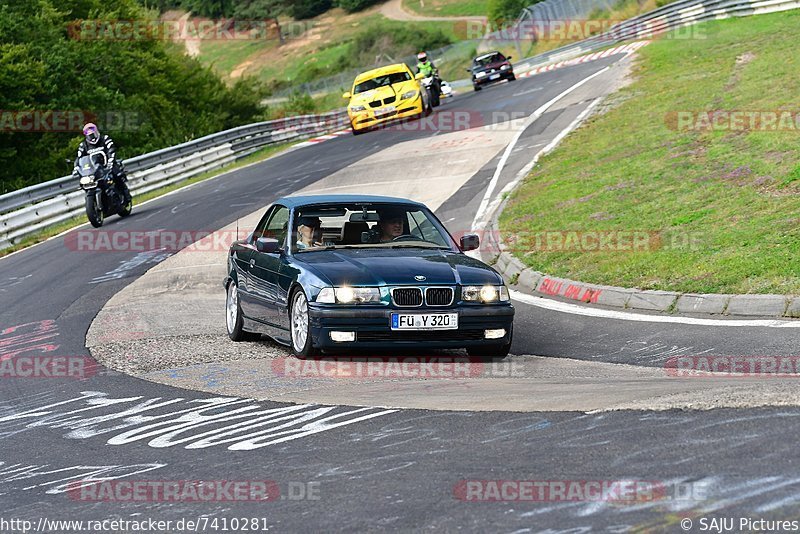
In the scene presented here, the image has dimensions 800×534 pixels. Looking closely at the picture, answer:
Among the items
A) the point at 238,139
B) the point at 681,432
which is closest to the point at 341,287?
the point at 681,432

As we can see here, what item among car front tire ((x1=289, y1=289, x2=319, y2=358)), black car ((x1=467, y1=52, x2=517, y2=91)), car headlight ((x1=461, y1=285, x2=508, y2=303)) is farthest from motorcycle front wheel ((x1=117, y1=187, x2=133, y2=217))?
black car ((x1=467, y1=52, x2=517, y2=91))

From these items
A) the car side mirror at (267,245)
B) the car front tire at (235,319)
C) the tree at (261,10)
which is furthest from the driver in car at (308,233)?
the tree at (261,10)

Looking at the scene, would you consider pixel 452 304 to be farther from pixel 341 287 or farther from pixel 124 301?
pixel 124 301

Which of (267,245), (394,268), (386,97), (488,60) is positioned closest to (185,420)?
(394,268)

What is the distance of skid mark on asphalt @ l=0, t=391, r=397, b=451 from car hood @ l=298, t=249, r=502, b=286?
1.83 meters

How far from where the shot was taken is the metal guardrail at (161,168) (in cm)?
2488

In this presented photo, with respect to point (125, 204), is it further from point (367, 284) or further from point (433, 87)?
point (433, 87)

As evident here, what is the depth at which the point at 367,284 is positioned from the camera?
9.82 m

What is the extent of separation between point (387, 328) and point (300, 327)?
88 centimetres

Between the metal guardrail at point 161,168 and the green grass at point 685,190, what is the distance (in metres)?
10.5

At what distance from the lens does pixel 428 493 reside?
5.37 m

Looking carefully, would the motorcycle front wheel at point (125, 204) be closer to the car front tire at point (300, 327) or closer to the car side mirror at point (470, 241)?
the car side mirror at point (470, 241)

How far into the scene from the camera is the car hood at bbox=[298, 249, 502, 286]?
9.88 m

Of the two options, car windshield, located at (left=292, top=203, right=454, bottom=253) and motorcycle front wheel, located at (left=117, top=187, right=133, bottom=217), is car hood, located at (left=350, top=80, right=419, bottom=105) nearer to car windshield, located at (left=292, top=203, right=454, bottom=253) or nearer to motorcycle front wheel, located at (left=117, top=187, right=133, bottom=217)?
motorcycle front wheel, located at (left=117, top=187, right=133, bottom=217)
